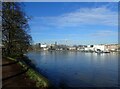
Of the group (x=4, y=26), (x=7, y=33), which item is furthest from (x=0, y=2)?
(x=7, y=33)

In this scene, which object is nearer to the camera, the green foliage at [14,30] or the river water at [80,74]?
the river water at [80,74]

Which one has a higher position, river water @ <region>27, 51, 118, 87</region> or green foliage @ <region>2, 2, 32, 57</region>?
green foliage @ <region>2, 2, 32, 57</region>

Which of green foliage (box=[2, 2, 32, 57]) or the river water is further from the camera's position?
green foliage (box=[2, 2, 32, 57])

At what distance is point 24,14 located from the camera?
39.2m

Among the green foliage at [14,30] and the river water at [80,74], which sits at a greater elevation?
the green foliage at [14,30]

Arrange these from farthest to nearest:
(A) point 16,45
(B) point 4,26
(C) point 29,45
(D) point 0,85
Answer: (C) point 29,45
(A) point 16,45
(B) point 4,26
(D) point 0,85

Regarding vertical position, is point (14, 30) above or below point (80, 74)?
above

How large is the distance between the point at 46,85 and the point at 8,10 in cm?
1842

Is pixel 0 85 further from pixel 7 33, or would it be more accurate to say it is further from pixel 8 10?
pixel 7 33

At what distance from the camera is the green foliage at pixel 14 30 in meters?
33.7

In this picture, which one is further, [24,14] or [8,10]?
[24,14]

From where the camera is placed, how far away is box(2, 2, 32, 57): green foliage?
3366cm

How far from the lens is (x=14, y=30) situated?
3753 centimetres

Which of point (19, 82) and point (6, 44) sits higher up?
point (6, 44)
